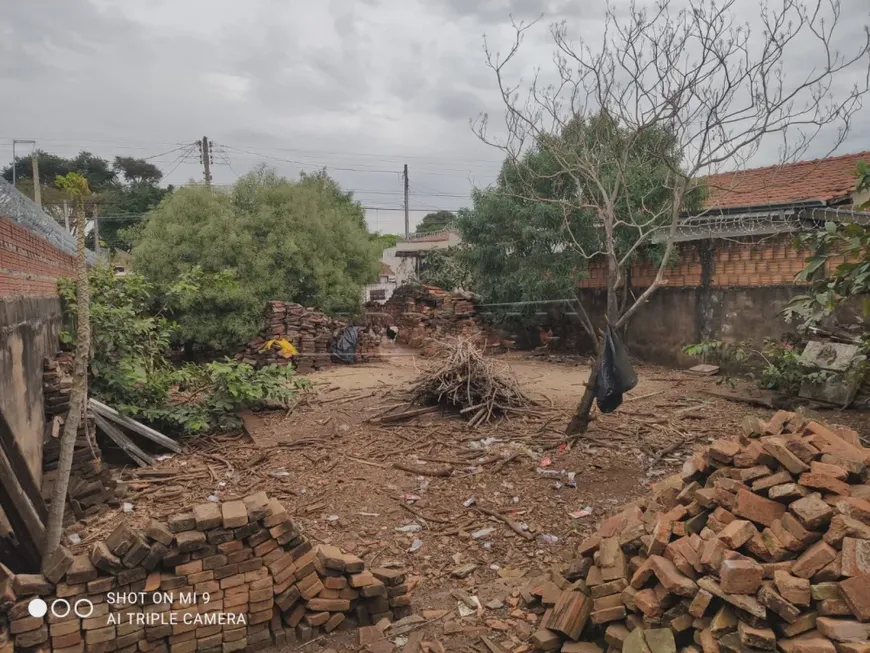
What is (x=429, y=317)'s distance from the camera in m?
15.5

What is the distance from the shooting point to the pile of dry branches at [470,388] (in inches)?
285

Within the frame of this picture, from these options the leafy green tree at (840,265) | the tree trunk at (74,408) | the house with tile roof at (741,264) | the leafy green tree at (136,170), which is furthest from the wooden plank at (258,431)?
the leafy green tree at (136,170)

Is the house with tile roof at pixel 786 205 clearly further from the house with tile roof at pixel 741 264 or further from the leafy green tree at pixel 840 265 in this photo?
the leafy green tree at pixel 840 265

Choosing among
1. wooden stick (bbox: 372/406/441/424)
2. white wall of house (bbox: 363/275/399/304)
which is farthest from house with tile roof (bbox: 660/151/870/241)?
white wall of house (bbox: 363/275/399/304)

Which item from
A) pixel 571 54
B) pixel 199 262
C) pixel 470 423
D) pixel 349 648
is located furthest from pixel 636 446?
pixel 199 262

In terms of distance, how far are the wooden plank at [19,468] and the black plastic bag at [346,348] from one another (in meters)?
9.25

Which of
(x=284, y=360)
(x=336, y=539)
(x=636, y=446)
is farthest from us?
(x=284, y=360)

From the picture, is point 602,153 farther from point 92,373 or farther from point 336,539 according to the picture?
point 92,373

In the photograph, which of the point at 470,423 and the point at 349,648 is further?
the point at 470,423

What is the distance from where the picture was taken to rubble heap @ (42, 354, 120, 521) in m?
4.78

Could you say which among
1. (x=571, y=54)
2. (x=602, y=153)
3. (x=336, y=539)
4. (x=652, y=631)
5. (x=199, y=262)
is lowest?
(x=336, y=539)

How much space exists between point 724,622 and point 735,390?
22.2 ft

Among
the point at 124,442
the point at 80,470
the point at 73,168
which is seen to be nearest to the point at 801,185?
the point at 124,442

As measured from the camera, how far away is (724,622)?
7.87ft
